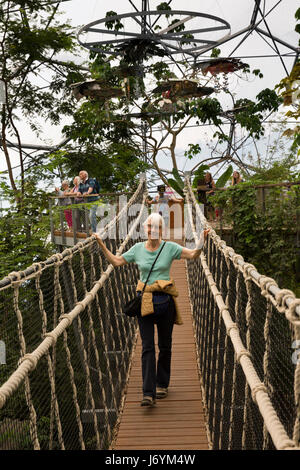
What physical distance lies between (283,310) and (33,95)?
14.6 meters

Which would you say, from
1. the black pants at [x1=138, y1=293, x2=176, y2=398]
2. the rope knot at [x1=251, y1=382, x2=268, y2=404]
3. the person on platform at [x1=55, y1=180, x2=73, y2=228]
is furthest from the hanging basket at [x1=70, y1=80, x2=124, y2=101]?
the rope knot at [x1=251, y1=382, x2=268, y2=404]

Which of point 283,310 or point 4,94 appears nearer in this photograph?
point 283,310

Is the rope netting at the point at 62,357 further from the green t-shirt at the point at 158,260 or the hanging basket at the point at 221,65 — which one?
the hanging basket at the point at 221,65

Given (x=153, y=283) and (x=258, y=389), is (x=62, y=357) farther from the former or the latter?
(x=258, y=389)

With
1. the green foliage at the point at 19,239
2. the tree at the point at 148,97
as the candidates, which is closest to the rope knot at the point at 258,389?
the green foliage at the point at 19,239

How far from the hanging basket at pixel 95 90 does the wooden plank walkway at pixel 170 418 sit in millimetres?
7113

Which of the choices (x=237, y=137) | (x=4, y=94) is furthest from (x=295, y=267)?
(x=237, y=137)

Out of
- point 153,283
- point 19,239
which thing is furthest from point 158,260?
point 19,239

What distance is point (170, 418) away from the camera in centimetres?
345

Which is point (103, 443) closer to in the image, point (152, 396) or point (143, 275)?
point (152, 396)

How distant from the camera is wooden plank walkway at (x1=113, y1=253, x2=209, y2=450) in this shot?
320 centimetres

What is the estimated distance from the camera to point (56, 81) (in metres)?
15.6

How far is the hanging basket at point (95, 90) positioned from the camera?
1055 cm

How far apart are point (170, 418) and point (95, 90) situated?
835 centimetres
